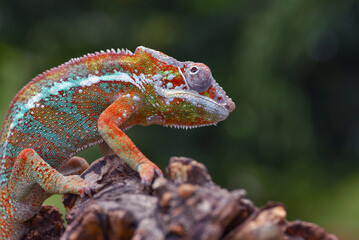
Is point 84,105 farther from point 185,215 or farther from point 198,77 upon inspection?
point 185,215

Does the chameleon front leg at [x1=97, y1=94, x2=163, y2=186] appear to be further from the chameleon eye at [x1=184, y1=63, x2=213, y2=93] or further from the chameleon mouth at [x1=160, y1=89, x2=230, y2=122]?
the chameleon eye at [x1=184, y1=63, x2=213, y2=93]

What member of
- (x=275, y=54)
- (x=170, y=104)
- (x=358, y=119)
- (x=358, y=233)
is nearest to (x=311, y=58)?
(x=275, y=54)

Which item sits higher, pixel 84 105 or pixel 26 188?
pixel 84 105

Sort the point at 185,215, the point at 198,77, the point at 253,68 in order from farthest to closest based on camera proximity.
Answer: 1. the point at 253,68
2. the point at 198,77
3. the point at 185,215

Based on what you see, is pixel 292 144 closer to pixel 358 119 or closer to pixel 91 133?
pixel 358 119

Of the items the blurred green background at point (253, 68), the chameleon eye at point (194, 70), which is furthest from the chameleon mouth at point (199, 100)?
the blurred green background at point (253, 68)

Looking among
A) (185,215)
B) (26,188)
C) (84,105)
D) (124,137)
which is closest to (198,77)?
(124,137)

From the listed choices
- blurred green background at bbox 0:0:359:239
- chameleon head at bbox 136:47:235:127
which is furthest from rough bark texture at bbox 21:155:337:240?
blurred green background at bbox 0:0:359:239
